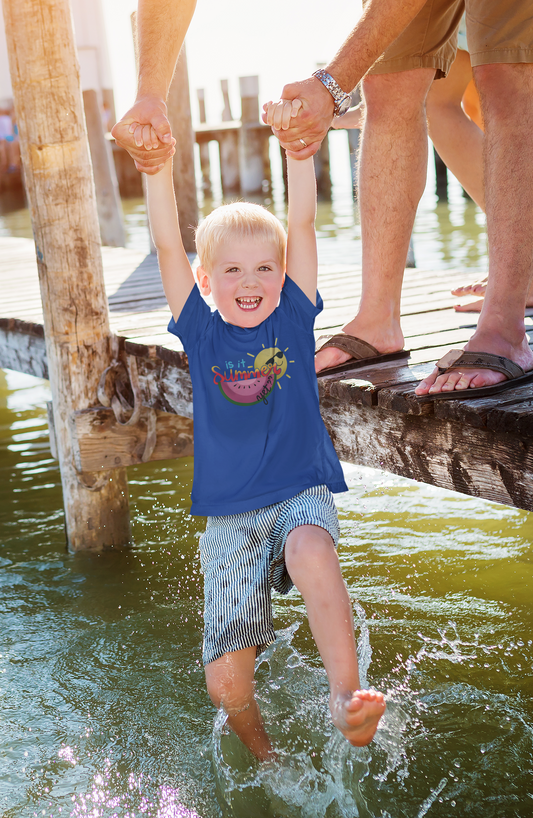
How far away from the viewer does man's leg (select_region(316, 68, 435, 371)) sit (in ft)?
10.6

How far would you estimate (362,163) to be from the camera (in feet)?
10.9

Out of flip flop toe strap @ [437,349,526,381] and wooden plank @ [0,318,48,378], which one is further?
wooden plank @ [0,318,48,378]

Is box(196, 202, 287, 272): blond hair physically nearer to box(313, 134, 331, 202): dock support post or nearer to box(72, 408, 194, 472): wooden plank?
box(72, 408, 194, 472): wooden plank

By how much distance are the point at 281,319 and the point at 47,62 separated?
1976 mm

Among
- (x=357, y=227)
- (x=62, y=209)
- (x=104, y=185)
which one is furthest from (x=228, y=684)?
(x=357, y=227)

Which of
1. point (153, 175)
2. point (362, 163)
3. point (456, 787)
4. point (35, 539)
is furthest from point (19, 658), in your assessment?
point (362, 163)

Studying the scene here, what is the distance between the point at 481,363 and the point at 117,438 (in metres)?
1.98

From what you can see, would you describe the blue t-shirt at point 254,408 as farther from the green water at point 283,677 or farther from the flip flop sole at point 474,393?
the green water at point 283,677

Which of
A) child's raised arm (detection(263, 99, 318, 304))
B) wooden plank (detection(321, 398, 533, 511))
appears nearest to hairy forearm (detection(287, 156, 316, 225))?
child's raised arm (detection(263, 99, 318, 304))

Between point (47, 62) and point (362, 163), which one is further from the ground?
point (47, 62)

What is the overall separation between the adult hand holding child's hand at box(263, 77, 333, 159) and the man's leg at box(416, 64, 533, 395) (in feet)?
2.24

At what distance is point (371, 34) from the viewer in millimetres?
2668

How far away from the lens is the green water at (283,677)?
2541 mm

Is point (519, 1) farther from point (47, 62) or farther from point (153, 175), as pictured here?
point (47, 62)
